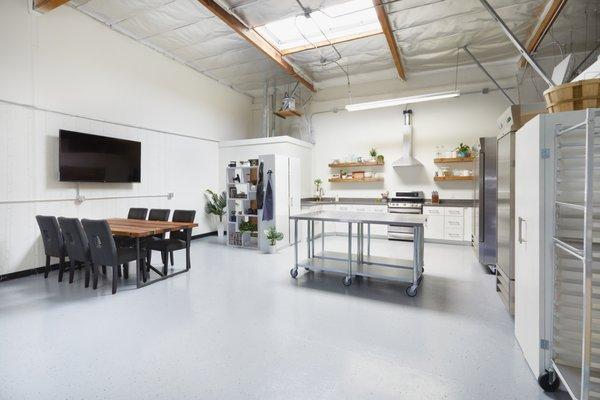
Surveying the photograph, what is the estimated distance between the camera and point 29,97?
4184mm

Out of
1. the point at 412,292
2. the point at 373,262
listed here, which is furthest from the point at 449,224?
the point at 412,292

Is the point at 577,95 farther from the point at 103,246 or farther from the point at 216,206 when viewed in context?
the point at 216,206

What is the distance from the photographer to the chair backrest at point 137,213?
517 cm

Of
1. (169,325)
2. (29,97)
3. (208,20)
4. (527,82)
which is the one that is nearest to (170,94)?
(208,20)

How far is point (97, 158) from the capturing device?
495 centimetres

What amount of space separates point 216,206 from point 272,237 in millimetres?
2532

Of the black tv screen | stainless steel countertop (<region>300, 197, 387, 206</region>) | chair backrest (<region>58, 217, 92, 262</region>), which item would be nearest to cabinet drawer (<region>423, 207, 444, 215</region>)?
stainless steel countertop (<region>300, 197, 387, 206</region>)

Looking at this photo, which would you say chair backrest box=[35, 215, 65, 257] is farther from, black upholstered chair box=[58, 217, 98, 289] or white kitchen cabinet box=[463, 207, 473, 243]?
→ white kitchen cabinet box=[463, 207, 473, 243]

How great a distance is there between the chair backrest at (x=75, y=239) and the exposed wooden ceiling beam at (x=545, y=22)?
706 centimetres

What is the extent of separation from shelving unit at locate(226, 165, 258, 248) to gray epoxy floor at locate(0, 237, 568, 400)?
246cm

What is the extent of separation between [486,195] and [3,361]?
578 centimetres

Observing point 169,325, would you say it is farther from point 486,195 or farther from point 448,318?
point 486,195

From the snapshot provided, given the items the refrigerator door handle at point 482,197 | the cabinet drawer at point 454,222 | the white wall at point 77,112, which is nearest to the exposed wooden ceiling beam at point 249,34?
the white wall at point 77,112

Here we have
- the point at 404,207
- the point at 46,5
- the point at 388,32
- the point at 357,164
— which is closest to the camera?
the point at 46,5
